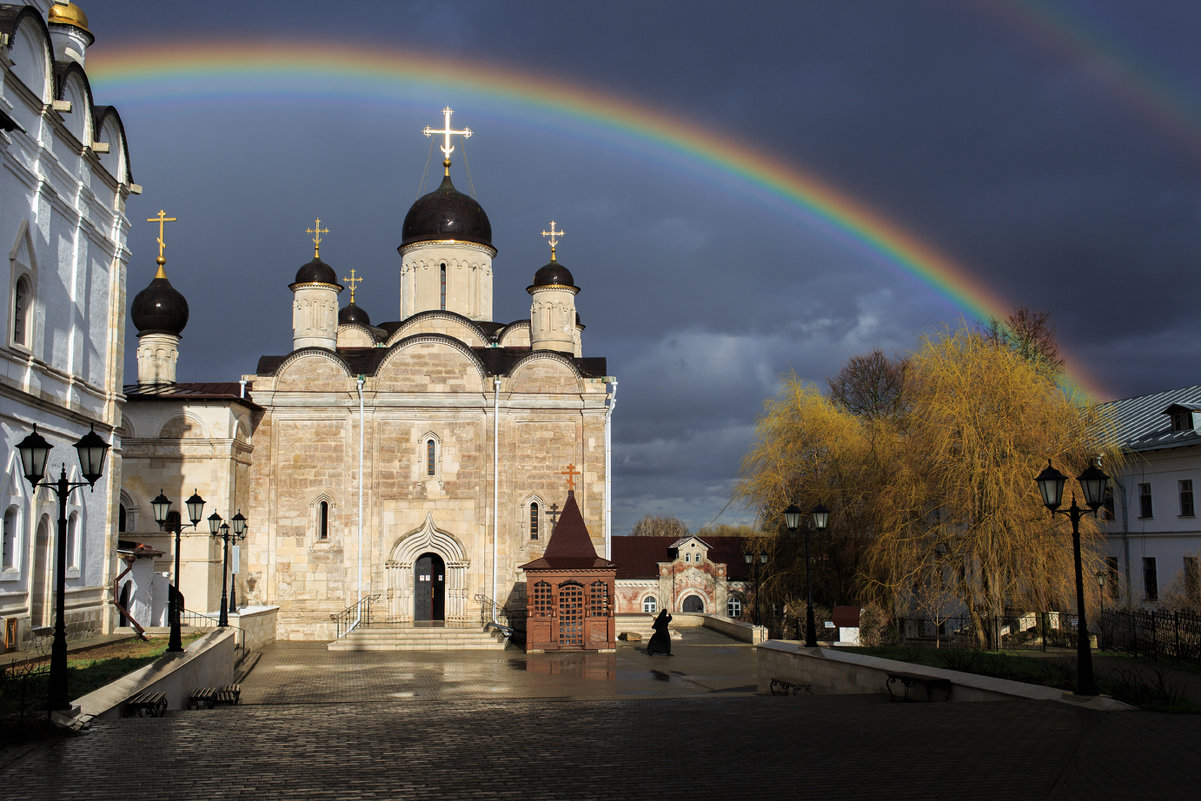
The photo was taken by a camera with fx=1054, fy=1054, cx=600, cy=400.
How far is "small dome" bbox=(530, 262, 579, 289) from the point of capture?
127ft

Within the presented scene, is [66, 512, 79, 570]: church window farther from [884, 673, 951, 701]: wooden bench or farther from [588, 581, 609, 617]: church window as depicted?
[884, 673, 951, 701]: wooden bench

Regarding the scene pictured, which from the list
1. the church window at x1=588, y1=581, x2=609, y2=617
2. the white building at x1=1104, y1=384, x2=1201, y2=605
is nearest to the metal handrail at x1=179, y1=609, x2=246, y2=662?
the church window at x1=588, y1=581, x2=609, y2=617

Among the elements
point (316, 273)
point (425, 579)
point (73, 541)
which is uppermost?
point (316, 273)

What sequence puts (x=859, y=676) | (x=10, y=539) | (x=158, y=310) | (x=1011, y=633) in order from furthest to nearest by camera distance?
(x=158, y=310)
(x=1011, y=633)
(x=10, y=539)
(x=859, y=676)

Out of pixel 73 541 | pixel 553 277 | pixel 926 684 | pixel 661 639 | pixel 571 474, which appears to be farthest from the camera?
pixel 553 277

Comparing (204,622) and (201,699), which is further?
(204,622)

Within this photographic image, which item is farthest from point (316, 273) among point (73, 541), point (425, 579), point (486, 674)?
point (486, 674)

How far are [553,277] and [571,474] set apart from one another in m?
Result: 8.81

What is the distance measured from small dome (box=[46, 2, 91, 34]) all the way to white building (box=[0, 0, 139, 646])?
3 centimetres

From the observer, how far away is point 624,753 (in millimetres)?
9492

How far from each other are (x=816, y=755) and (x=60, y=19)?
2389 centimetres

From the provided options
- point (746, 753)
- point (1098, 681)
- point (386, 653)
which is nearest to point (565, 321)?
point (386, 653)

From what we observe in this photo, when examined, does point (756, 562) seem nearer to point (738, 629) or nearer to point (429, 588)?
point (738, 629)

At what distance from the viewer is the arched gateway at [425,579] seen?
34188 mm
